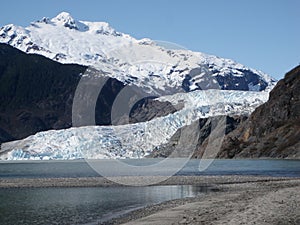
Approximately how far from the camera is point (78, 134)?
19900 centimetres

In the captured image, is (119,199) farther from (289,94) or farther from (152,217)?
(289,94)

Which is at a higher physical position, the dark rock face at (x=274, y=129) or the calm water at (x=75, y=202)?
the dark rock face at (x=274, y=129)

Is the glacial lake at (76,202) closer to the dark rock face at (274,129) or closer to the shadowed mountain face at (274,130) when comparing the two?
the shadowed mountain face at (274,130)

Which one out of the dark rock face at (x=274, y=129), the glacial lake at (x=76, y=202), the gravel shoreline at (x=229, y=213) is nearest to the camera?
the gravel shoreline at (x=229, y=213)

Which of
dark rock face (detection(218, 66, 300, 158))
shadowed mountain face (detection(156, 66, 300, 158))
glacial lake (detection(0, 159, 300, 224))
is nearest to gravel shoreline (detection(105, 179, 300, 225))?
glacial lake (detection(0, 159, 300, 224))

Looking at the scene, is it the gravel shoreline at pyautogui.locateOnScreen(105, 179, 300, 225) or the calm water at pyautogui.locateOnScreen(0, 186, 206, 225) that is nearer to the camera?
the gravel shoreline at pyautogui.locateOnScreen(105, 179, 300, 225)

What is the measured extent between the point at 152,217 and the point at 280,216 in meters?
7.99

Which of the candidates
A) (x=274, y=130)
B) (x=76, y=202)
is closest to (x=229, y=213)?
(x=76, y=202)

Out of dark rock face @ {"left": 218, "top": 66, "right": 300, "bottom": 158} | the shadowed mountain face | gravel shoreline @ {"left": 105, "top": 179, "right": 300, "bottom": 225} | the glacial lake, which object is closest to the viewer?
gravel shoreline @ {"left": 105, "top": 179, "right": 300, "bottom": 225}

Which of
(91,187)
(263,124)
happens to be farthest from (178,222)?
(263,124)

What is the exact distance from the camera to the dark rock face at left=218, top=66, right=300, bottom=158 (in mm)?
144250

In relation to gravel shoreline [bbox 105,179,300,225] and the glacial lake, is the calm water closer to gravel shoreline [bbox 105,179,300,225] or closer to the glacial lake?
the glacial lake

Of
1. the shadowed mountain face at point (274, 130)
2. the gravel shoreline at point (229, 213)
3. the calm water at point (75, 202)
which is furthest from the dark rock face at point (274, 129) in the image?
the gravel shoreline at point (229, 213)

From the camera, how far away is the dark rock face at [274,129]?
144 m
